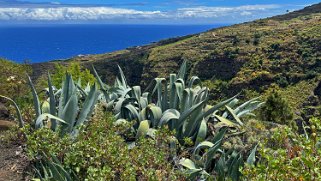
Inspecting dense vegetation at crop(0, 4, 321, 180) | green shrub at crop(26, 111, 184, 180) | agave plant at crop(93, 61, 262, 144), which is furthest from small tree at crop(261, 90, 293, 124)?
green shrub at crop(26, 111, 184, 180)

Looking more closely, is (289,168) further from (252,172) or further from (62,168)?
(62,168)

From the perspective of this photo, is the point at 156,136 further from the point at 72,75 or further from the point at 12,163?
the point at 72,75

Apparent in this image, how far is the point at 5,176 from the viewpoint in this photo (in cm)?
541

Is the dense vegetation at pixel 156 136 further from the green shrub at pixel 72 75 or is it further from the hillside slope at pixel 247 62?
the hillside slope at pixel 247 62

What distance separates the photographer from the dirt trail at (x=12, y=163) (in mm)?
5406

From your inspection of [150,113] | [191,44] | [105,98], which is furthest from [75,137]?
[191,44]

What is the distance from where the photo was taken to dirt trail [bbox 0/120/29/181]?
5.41 metres

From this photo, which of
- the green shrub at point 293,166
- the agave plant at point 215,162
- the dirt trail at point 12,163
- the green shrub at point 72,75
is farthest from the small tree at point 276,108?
the green shrub at point 293,166

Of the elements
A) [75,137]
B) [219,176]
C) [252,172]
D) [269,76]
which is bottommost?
[269,76]

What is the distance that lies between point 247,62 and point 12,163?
58.3 metres

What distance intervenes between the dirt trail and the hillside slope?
3785cm

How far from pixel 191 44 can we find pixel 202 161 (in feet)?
246

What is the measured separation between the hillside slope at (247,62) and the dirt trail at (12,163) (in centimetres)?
3785

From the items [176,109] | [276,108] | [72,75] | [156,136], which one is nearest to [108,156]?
[156,136]
